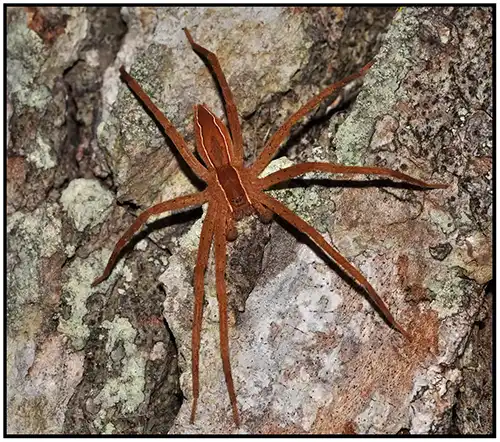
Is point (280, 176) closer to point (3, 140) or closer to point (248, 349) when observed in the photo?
point (248, 349)

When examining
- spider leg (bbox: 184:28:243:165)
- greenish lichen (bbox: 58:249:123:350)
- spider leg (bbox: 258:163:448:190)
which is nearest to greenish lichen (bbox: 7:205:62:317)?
greenish lichen (bbox: 58:249:123:350)

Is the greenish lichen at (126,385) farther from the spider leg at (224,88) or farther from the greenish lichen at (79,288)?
the spider leg at (224,88)

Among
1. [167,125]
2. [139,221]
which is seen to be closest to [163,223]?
[139,221]

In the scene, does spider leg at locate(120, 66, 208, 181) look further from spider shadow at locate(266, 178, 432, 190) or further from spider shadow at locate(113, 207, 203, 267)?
spider shadow at locate(266, 178, 432, 190)

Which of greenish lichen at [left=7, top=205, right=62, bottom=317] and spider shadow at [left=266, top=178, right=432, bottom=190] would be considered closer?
spider shadow at [left=266, top=178, right=432, bottom=190]

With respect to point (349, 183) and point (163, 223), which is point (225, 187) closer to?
point (163, 223)

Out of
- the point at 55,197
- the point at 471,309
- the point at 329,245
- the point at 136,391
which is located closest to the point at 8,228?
the point at 55,197
